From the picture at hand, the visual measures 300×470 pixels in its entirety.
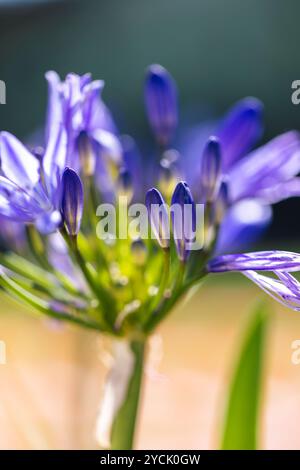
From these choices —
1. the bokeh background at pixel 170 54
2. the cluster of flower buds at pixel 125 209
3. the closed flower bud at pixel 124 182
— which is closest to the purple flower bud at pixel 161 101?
the cluster of flower buds at pixel 125 209

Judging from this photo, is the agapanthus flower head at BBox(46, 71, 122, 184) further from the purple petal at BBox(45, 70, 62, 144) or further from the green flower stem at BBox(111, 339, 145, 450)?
the green flower stem at BBox(111, 339, 145, 450)

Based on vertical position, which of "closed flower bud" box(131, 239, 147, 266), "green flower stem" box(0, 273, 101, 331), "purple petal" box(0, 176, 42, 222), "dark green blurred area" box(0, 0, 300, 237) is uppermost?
"dark green blurred area" box(0, 0, 300, 237)

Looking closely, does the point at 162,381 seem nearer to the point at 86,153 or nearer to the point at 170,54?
the point at 86,153

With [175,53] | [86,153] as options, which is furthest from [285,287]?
[175,53]

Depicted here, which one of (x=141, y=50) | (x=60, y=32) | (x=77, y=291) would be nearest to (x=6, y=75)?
(x=60, y=32)

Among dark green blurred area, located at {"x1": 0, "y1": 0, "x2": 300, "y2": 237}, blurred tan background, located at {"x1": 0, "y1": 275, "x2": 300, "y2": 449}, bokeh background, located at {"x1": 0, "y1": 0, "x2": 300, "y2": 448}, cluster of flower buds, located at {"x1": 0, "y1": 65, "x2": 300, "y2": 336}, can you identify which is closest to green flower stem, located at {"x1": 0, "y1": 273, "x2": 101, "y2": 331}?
cluster of flower buds, located at {"x1": 0, "y1": 65, "x2": 300, "y2": 336}
